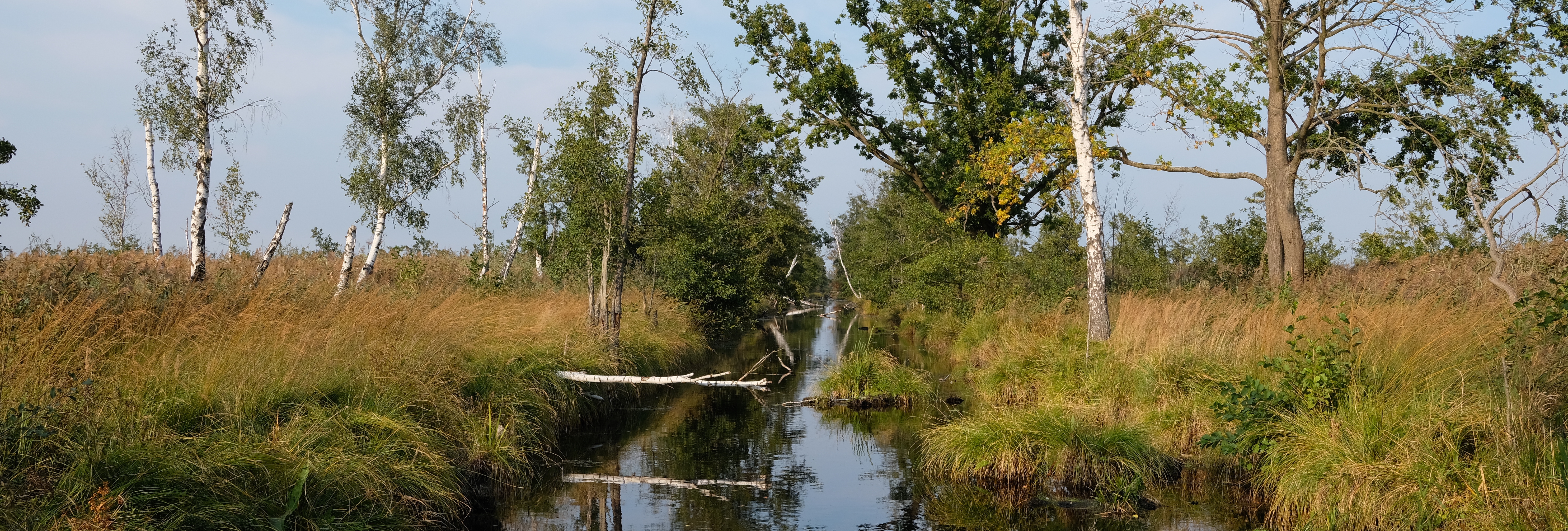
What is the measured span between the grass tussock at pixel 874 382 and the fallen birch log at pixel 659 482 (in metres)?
5.39

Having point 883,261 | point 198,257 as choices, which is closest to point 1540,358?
point 198,257

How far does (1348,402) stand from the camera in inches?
310

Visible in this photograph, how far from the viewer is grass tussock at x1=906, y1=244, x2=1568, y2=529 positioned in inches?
236

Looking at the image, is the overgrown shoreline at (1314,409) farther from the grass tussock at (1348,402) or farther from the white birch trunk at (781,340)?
the white birch trunk at (781,340)

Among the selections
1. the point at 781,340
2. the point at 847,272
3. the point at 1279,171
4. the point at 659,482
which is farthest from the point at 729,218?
the point at 659,482

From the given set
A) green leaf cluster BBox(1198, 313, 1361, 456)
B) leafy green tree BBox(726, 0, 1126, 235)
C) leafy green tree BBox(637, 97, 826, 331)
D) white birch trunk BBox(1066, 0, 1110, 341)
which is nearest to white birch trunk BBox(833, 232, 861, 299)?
leafy green tree BBox(637, 97, 826, 331)

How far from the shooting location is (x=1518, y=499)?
17.8 ft

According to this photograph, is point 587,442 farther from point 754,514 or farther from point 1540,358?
point 1540,358

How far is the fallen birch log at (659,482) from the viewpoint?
933 cm

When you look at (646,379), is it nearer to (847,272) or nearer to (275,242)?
(275,242)

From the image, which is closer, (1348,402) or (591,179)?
(1348,402)

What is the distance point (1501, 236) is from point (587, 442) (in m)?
9.98

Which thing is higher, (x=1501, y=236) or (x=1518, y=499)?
(x=1501, y=236)

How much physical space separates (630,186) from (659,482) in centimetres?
961
